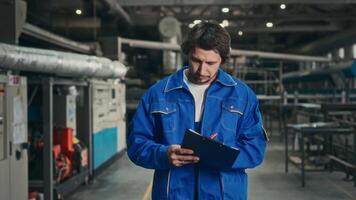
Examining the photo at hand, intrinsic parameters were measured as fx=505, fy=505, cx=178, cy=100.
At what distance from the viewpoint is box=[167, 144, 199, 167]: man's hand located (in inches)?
75.5

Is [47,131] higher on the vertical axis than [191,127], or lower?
lower

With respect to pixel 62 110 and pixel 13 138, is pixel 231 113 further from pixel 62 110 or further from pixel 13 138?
pixel 62 110

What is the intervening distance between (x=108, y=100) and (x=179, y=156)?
7.55 meters

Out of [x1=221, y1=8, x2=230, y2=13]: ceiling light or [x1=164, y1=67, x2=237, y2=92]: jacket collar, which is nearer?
[x1=164, y1=67, x2=237, y2=92]: jacket collar

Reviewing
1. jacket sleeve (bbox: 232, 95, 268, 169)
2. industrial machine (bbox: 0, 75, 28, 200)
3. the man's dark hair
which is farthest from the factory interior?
jacket sleeve (bbox: 232, 95, 268, 169)

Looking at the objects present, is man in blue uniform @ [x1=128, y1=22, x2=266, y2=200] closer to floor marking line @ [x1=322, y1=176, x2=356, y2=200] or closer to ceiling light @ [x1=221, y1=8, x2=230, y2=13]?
floor marking line @ [x1=322, y1=176, x2=356, y2=200]

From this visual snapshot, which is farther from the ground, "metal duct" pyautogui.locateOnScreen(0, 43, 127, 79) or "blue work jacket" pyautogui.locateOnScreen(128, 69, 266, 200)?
"metal duct" pyautogui.locateOnScreen(0, 43, 127, 79)

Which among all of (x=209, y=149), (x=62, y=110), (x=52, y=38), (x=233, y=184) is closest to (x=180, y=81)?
(x=209, y=149)

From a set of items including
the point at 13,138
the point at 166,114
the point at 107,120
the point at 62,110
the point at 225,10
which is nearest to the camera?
the point at 166,114

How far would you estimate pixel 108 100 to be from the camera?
9.36 metres

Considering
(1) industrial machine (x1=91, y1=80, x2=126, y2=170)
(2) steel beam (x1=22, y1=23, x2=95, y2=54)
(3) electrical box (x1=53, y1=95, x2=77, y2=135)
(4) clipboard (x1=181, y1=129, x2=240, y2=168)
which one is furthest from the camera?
(1) industrial machine (x1=91, y1=80, x2=126, y2=170)

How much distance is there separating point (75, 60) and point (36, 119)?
119 cm

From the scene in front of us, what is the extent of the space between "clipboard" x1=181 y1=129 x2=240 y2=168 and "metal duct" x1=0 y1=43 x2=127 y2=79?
10.2 feet

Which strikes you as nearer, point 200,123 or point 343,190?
point 200,123
